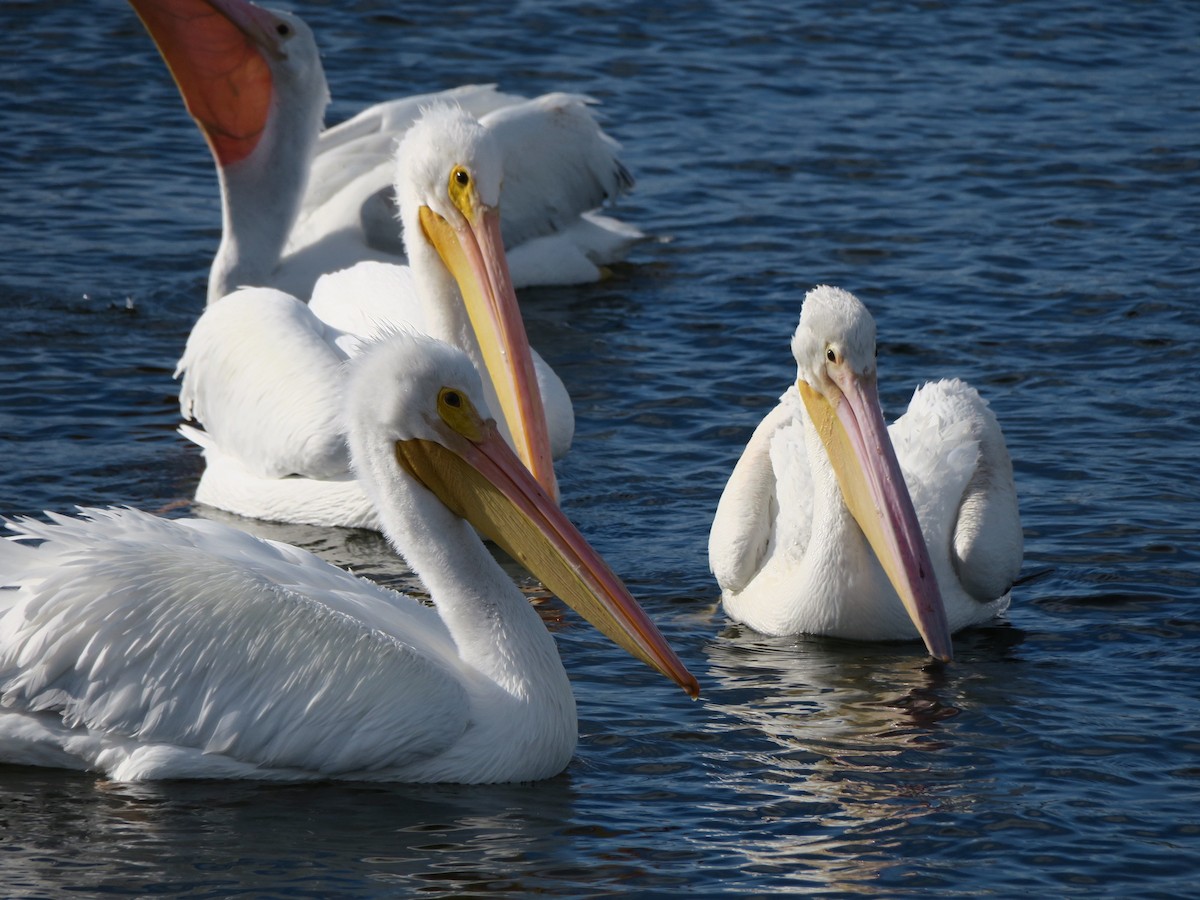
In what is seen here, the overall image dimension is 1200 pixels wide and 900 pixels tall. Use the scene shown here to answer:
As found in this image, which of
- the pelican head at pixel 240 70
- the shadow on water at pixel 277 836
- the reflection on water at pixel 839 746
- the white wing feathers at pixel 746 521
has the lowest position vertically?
the reflection on water at pixel 839 746

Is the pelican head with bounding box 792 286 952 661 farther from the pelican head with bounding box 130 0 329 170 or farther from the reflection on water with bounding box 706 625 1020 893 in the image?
the pelican head with bounding box 130 0 329 170

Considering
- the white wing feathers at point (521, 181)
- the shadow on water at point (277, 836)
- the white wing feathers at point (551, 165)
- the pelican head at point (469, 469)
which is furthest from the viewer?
the white wing feathers at point (551, 165)

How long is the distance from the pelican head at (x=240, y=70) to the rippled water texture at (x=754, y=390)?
2.76 ft

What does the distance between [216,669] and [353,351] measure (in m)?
2.38

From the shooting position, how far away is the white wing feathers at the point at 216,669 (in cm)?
477

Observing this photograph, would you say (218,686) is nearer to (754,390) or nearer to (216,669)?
(216,669)

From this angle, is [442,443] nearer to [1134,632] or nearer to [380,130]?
[1134,632]

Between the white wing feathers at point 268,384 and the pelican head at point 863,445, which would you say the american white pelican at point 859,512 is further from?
the white wing feathers at point 268,384

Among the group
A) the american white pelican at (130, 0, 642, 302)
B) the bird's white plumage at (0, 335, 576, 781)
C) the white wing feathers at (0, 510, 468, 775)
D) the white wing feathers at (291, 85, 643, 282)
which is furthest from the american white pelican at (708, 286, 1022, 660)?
the white wing feathers at (291, 85, 643, 282)

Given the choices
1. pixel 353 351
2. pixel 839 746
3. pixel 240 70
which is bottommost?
pixel 839 746

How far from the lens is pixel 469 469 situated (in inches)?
195

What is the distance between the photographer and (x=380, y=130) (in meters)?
9.79

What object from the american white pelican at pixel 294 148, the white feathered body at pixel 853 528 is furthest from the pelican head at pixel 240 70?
the white feathered body at pixel 853 528

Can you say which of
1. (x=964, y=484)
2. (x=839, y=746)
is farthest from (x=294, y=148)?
(x=839, y=746)
